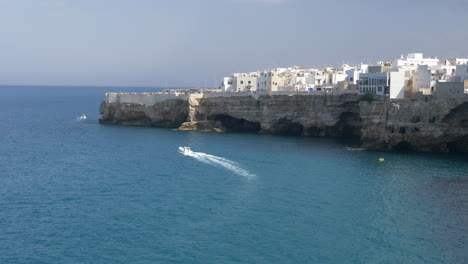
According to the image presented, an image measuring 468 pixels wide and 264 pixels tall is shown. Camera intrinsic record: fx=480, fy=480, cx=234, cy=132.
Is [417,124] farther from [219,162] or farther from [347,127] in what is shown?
[219,162]

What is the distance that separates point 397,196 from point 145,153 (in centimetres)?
2952

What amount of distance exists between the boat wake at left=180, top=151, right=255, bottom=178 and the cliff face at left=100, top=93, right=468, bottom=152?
67.2 feet

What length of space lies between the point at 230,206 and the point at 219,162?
1548 cm

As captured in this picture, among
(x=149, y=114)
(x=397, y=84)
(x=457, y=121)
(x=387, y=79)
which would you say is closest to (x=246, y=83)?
(x=149, y=114)

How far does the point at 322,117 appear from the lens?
71875 mm

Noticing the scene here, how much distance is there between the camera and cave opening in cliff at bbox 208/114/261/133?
80812 millimetres

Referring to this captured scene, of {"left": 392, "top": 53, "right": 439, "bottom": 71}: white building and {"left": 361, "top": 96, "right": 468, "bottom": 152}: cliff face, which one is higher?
{"left": 392, "top": 53, "right": 439, "bottom": 71}: white building

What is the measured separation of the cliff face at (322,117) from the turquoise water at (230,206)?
359 cm

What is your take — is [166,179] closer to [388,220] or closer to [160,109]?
[388,220]

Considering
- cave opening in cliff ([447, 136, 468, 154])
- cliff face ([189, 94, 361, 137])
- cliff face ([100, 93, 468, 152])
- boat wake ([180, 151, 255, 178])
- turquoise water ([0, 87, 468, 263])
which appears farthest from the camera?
cliff face ([189, 94, 361, 137])

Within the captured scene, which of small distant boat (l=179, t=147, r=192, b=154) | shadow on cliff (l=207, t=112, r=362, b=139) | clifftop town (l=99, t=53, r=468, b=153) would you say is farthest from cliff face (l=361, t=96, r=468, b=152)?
small distant boat (l=179, t=147, r=192, b=154)

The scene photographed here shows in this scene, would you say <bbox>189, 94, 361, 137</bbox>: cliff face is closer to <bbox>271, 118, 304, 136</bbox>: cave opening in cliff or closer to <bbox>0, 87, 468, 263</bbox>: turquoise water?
<bbox>271, 118, 304, 136</bbox>: cave opening in cliff

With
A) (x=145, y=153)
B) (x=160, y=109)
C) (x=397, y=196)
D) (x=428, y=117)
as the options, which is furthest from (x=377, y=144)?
(x=160, y=109)

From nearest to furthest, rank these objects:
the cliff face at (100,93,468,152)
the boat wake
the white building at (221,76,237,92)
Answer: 1. the boat wake
2. the cliff face at (100,93,468,152)
3. the white building at (221,76,237,92)
